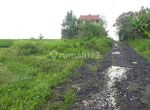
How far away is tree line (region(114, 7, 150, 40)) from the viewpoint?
4570 cm

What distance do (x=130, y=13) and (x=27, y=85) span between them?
54.9 meters

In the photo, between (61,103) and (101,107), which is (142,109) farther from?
(61,103)

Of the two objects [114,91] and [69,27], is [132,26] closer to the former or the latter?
[69,27]

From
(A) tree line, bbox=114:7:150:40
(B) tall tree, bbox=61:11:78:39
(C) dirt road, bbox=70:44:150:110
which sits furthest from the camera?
(B) tall tree, bbox=61:11:78:39

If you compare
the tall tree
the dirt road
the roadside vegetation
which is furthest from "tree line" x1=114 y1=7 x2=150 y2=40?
the dirt road

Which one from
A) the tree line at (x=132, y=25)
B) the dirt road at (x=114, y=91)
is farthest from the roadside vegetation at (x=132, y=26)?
the dirt road at (x=114, y=91)

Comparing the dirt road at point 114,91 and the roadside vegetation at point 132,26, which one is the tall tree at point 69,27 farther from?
the dirt road at point 114,91

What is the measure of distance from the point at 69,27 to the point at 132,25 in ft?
61.7

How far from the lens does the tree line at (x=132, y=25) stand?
1799 inches

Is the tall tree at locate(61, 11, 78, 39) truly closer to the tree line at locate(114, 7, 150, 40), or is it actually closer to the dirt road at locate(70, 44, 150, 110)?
the tree line at locate(114, 7, 150, 40)

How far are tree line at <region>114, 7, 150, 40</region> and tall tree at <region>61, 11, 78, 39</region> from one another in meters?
9.53

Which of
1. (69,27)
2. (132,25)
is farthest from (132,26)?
(69,27)

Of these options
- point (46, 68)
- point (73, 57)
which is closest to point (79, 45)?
point (73, 57)

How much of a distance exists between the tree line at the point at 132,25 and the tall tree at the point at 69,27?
9.53 metres
